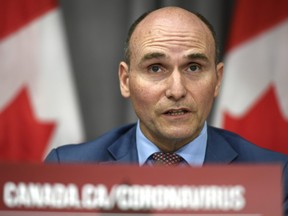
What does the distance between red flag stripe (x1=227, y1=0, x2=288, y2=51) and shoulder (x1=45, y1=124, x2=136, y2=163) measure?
2.03 feet

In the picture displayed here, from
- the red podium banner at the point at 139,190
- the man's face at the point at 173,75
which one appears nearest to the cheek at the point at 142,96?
the man's face at the point at 173,75

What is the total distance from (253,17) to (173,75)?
857mm

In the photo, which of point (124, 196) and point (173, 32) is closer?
point (124, 196)

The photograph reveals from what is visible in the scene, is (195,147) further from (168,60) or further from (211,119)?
(211,119)

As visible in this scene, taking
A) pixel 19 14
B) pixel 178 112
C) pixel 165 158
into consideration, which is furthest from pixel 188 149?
pixel 19 14

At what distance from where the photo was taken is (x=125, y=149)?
5.10 feet

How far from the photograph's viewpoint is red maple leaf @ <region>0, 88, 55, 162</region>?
2109 mm

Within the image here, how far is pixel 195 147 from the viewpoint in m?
1.47

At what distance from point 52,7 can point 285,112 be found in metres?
0.93

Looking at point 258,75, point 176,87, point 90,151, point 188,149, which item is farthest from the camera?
point 258,75

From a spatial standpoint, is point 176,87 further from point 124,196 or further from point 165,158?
point 124,196

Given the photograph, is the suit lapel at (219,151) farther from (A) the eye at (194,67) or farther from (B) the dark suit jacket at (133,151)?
(A) the eye at (194,67)

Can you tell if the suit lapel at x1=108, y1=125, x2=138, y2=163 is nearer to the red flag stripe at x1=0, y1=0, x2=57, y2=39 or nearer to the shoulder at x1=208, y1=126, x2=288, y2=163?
the shoulder at x1=208, y1=126, x2=288, y2=163

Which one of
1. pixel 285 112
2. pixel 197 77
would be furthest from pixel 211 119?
pixel 197 77
